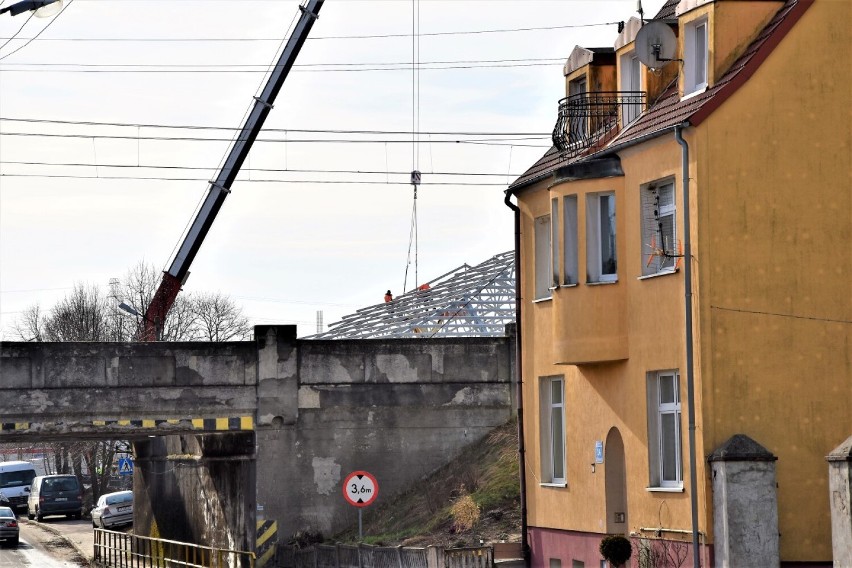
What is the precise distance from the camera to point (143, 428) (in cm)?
3291

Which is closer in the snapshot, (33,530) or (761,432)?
(761,432)

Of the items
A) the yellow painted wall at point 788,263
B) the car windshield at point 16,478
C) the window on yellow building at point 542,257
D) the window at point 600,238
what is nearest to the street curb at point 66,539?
the car windshield at point 16,478

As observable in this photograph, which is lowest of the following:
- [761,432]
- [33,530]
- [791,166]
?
[33,530]

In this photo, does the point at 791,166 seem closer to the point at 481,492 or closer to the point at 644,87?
the point at 644,87

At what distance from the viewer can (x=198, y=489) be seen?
38.9 meters

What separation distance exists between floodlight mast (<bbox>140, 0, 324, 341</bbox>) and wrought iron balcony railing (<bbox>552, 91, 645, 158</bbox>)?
21.2 metres

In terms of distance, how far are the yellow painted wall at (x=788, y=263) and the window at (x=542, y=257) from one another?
18.3 feet

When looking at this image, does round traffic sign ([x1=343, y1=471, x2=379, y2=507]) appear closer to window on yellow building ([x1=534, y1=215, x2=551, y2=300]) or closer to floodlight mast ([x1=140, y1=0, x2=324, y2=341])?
window on yellow building ([x1=534, y1=215, x2=551, y2=300])

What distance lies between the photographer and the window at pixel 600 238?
23.8m

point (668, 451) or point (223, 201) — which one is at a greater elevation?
point (223, 201)

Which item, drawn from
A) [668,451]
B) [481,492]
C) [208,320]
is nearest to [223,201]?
[481,492]

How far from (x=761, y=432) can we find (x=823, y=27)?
19.3 feet

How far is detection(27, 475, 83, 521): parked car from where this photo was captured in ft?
214

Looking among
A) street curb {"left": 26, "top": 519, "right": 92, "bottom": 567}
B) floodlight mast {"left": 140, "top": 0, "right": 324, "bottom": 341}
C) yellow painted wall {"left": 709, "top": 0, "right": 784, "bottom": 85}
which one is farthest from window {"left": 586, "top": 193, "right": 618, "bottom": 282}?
floodlight mast {"left": 140, "top": 0, "right": 324, "bottom": 341}
